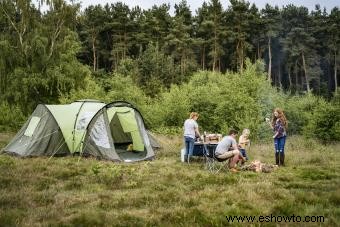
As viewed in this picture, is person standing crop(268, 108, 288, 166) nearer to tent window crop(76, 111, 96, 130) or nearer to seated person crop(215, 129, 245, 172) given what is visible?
seated person crop(215, 129, 245, 172)

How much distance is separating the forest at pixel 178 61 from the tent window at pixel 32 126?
31.4 feet

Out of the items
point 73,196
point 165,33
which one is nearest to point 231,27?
point 165,33

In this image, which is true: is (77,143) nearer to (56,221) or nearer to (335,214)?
(56,221)

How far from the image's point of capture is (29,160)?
13.1m

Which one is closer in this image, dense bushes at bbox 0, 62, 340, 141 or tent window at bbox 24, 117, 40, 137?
tent window at bbox 24, 117, 40, 137

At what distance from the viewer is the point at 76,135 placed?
14.4 metres

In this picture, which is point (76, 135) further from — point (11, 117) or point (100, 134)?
point (11, 117)

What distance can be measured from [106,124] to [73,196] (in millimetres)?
5796

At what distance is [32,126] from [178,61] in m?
36.7

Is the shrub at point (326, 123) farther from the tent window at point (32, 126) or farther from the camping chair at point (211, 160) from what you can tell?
the tent window at point (32, 126)

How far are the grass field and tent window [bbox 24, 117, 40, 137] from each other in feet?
6.17

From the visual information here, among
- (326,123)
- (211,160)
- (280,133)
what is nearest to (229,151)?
(211,160)

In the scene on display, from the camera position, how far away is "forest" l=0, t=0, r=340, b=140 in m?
23.1

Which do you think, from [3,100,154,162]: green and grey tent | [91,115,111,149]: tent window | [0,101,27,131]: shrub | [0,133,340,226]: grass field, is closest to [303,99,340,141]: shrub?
[0,133,340,226]: grass field
